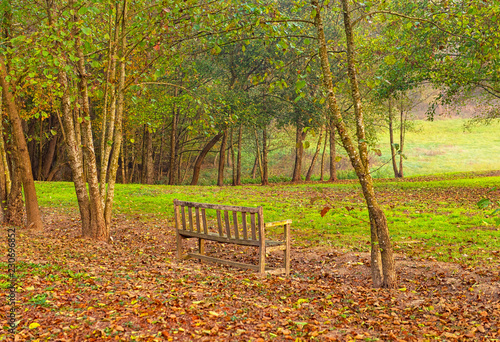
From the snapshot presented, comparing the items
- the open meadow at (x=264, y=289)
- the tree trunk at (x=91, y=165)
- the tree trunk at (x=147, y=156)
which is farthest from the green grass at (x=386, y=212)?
the tree trunk at (x=147, y=156)

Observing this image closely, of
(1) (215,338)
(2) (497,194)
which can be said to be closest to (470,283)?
(1) (215,338)

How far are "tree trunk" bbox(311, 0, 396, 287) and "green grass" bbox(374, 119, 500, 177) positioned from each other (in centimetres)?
3693

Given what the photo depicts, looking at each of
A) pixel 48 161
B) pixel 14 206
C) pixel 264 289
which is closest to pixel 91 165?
pixel 14 206

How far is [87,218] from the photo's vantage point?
9852 mm

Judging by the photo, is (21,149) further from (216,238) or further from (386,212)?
(386,212)

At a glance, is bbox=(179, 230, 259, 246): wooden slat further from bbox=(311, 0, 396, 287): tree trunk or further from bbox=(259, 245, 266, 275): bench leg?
bbox=(311, 0, 396, 287): tree trunk

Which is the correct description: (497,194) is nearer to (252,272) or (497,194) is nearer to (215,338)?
(252,272)

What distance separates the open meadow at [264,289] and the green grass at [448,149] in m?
34.2

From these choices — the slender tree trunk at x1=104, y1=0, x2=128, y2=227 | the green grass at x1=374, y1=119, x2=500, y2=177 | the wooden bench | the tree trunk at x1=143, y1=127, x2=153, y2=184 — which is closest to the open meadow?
the wooden bench

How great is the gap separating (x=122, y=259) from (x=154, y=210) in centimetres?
705

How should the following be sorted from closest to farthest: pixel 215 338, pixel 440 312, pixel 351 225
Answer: pixel 215 338, pixel 440 312, pixel 351 225

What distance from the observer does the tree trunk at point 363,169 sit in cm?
649

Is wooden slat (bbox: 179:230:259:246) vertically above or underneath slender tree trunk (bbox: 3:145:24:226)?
underneath

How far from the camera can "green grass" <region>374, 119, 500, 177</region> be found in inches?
1917
